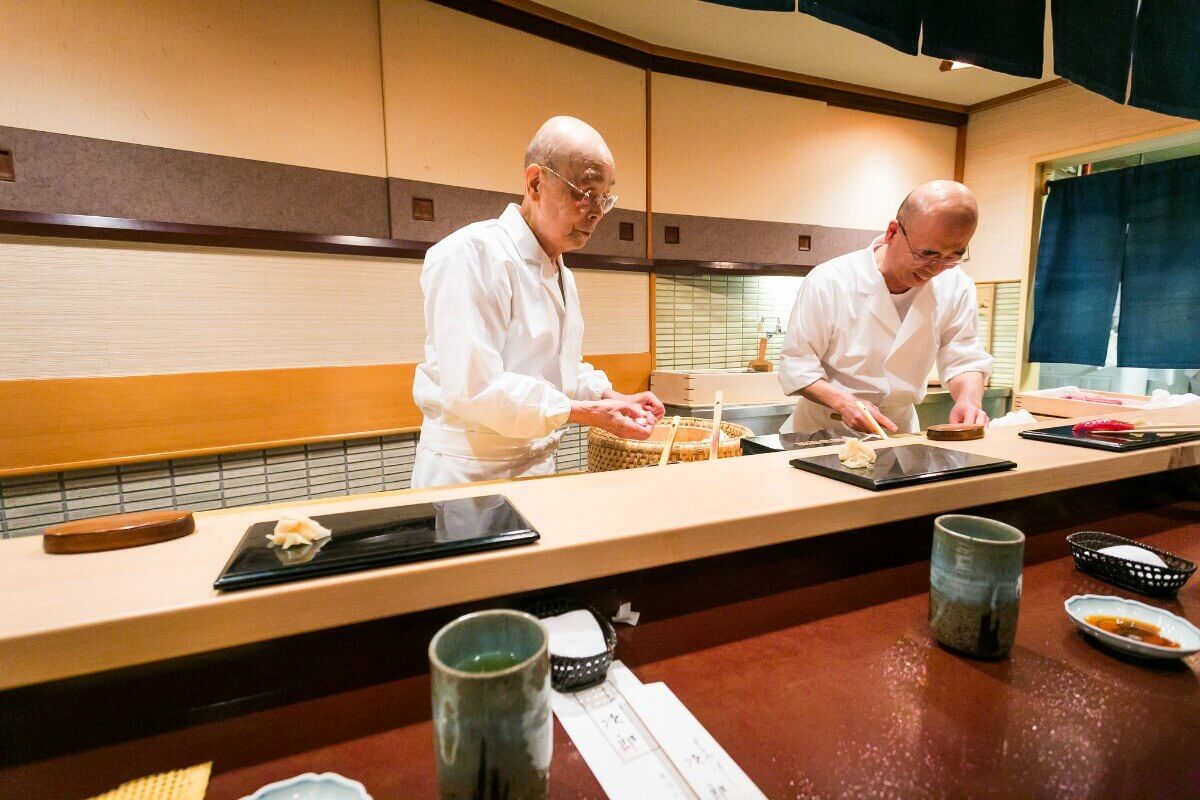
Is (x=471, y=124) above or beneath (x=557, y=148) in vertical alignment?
above

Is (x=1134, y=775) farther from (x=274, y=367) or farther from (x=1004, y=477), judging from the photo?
(x=274, y=367)

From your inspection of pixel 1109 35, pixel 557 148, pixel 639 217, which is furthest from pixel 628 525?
pixel 639 217

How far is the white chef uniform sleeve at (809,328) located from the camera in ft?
9.32

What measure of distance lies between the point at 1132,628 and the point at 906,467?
0.49 m

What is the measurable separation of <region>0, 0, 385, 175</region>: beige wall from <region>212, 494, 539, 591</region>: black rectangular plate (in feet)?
9.39

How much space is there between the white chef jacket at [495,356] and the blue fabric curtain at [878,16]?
122 cm

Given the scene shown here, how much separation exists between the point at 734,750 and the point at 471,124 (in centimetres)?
382

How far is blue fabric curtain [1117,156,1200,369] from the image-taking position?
4309 millimetres

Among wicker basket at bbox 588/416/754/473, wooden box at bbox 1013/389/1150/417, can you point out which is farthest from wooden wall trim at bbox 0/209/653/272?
wooden box at bbox 1013/389/1150/417

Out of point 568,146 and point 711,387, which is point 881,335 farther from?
point 568,146

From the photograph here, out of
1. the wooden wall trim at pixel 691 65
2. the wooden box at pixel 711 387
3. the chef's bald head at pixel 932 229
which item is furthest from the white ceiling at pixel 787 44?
the wooden box at pixel 711 387

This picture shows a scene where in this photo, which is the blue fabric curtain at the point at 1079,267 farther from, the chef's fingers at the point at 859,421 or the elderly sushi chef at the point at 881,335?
the chef's fingers at the point at 859,421

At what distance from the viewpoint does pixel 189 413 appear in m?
2.98

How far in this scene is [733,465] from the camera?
4.98ft
